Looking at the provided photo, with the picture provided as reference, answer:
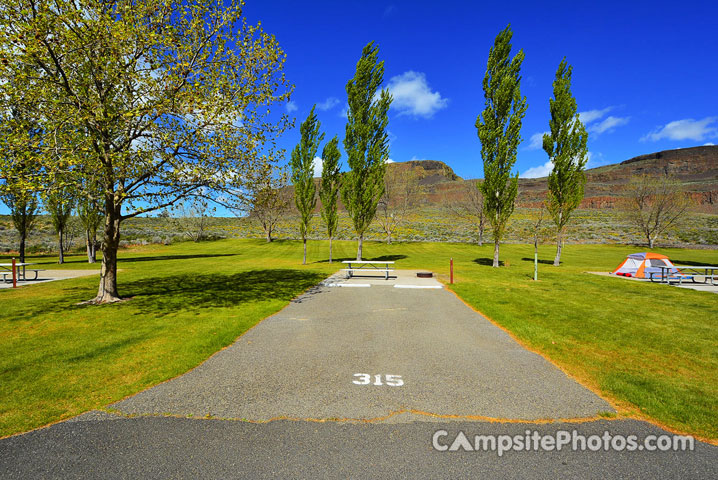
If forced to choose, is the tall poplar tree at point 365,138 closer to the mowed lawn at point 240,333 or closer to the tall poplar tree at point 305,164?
the tall poplar tree at point 305,164

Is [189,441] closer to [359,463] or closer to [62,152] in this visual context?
[359,463]

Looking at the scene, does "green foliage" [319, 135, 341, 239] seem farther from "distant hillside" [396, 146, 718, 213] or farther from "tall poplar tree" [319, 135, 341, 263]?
"distant hillside" [396, 146, 718, 213]

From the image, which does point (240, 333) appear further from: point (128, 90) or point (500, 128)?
point (500, 128)

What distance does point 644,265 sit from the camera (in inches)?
723

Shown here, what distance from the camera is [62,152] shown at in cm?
897

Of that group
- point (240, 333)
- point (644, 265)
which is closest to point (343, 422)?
point (240, 333)

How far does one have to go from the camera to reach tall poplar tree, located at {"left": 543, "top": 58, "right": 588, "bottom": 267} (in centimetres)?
2561

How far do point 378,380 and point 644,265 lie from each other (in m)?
21.5

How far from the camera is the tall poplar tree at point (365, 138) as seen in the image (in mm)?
25172

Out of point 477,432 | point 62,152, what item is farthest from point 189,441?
point 62,152

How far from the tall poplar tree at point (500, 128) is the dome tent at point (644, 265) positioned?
7.64 metres

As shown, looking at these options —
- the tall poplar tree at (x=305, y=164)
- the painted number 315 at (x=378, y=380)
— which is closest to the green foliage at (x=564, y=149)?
the tall poplar tree at (x=305, y=164)

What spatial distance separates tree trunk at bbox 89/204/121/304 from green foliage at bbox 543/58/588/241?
2944 centimetres

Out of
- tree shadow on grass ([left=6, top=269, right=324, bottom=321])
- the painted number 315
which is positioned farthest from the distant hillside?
the painted number 315
